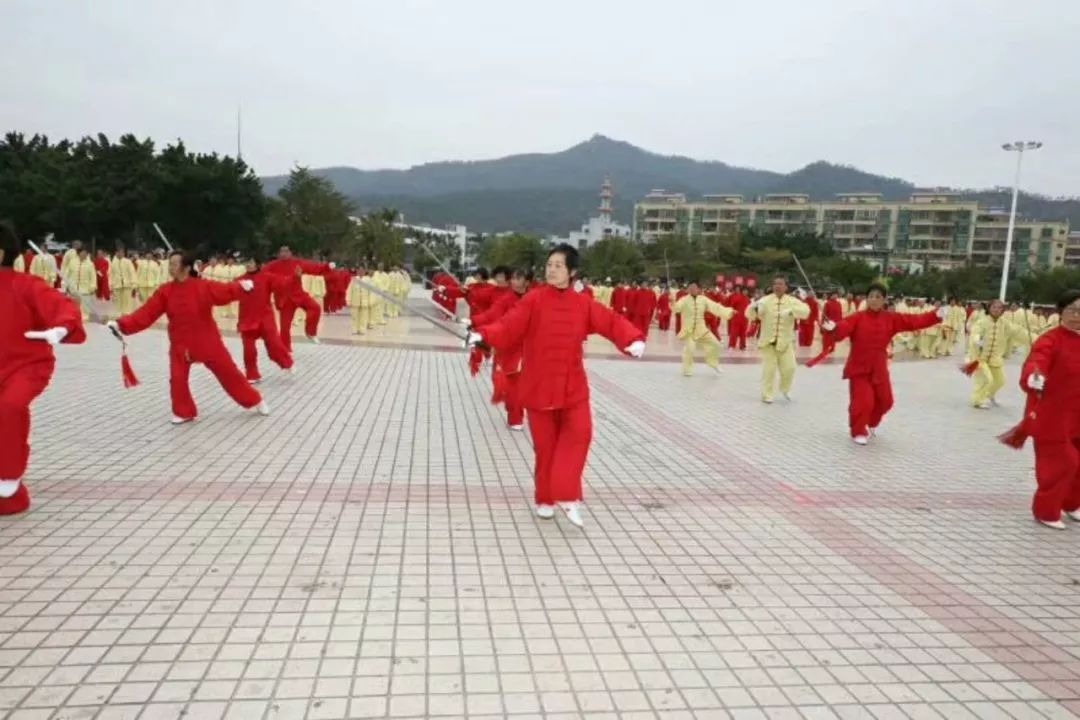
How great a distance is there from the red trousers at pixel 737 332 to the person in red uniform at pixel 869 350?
1043 centimetres

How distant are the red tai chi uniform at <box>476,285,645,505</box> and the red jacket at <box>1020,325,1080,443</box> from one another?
2833 mm

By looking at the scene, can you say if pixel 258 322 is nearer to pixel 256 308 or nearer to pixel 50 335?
pixel 256 308

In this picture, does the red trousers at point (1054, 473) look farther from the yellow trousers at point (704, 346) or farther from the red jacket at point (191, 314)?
the yellow trousers at point (704, 346)

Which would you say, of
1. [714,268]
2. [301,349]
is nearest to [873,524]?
[301,349]

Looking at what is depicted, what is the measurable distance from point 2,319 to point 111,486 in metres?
1.31

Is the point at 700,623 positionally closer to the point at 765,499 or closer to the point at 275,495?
the point at 765,499

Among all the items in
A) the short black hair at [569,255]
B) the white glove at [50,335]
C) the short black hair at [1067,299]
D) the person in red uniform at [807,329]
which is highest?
the short black hair at [569,255]

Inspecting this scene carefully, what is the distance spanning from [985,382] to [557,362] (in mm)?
8736

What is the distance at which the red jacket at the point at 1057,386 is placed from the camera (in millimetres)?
5531

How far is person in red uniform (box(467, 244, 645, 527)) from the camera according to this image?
→ 532cm

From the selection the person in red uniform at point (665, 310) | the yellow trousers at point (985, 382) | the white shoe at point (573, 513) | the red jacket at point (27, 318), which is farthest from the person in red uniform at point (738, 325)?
the red jacket at point (27, 318)

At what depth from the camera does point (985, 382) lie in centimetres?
1152

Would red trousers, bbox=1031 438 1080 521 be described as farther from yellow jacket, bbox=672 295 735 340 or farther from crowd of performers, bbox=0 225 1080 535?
yellow jacket, bbox=672 295 735 340

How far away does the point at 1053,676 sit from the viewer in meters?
3.49
